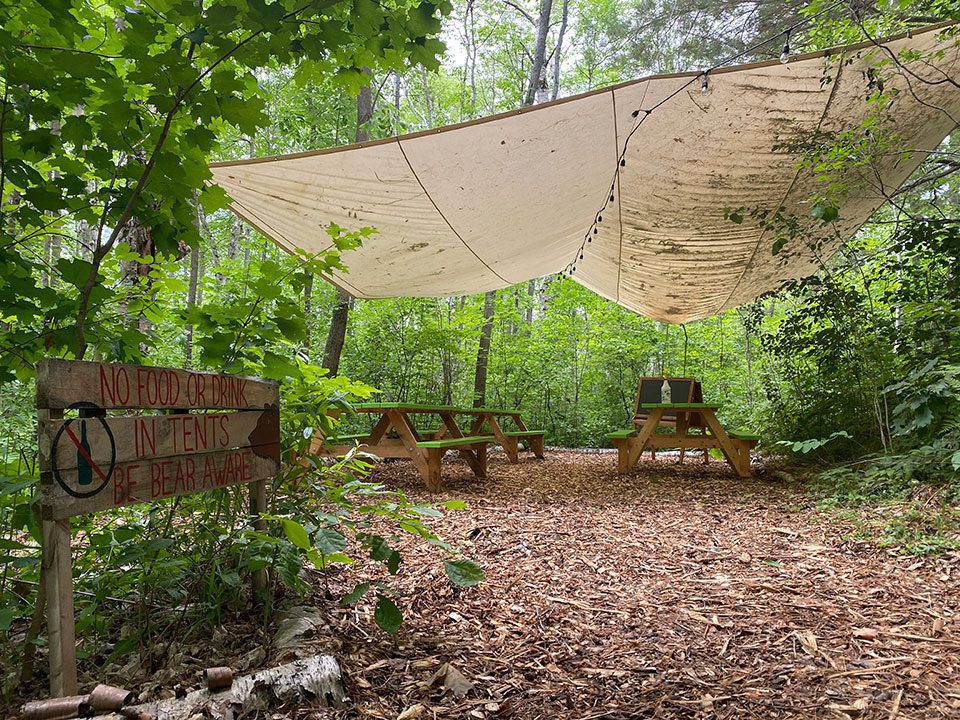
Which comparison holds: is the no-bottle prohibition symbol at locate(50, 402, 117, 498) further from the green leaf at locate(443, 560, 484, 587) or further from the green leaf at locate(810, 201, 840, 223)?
the green leaf at locate(810, 201, 840, 223)

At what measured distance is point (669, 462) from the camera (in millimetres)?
5242

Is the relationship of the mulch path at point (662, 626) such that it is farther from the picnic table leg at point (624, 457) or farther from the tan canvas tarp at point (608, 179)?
the tan canvas tarp at point (608, 179)

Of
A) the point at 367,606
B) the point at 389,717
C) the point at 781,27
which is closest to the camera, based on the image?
the point at 389,717

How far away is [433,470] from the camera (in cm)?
349

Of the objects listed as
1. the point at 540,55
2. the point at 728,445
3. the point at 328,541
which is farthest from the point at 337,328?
the point at 540,55

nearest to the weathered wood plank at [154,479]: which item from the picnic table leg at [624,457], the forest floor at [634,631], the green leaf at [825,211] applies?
the forest floor at [634,631]

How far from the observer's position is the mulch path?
1259mm

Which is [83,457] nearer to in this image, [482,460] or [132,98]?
[132,98]

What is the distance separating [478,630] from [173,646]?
0.79 meters

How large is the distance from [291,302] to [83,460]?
23.4 inches

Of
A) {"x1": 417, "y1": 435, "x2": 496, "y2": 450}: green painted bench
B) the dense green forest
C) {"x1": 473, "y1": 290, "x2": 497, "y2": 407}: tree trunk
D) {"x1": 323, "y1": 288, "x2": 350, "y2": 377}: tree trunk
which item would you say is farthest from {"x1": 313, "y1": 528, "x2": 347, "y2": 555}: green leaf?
{"x1": 473, "y1": 290, "x2": 497, "y2": 407}: tree trunk

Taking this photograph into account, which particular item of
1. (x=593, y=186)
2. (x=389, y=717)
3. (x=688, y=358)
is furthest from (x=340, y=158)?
(x=688, y=358)

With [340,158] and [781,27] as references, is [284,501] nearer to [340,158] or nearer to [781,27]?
[340,158]

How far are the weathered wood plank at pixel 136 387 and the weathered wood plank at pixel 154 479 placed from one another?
0.37 ft
